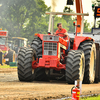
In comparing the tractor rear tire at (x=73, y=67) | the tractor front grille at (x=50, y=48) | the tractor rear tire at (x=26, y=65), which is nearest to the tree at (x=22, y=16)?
the tractor front grille at (x=50, y=48)

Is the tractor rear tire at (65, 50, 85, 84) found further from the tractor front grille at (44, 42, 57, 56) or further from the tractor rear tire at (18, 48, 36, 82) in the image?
the tractor rear tire at (18, 48, 36, 82)

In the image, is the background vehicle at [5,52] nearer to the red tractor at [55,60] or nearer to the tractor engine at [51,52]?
the red tractor at [55,60]

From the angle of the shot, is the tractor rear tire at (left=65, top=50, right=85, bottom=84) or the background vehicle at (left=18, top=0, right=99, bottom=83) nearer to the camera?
the tractor rear tire at (left=65, top=50, right=85, bottom=84)

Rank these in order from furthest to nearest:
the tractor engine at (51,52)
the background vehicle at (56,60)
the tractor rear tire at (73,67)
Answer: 1. the tractor engine at (51,52)
2. the background vehicle at (56,60)
3. the tractor rear tire at (73,67)

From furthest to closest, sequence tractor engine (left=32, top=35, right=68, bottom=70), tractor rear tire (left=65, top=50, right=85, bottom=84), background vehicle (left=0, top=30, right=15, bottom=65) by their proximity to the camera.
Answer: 1. background vehicle (left=0, top=30, right=15, bottom=65)
2. tractor engine (left=32, top=35, right=68, bottom=70)
3. tractor rear tire (left=65, top=50, right=85, bottom=84)

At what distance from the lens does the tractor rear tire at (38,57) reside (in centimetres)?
1248

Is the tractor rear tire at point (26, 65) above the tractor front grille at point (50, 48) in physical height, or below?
below

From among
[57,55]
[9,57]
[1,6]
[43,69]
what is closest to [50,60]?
[57,55]

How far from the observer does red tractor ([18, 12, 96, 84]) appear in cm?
1146

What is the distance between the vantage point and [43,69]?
1285 centimetres

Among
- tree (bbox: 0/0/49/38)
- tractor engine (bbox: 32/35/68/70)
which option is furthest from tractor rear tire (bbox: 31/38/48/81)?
tree (bbox: 0/0/49/38)

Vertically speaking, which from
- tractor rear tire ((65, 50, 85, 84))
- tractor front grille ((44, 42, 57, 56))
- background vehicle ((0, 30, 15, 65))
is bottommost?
background vehicle ((0, 30, 15, 65))

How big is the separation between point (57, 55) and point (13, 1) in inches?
1852

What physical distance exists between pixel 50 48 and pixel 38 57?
69 cm
